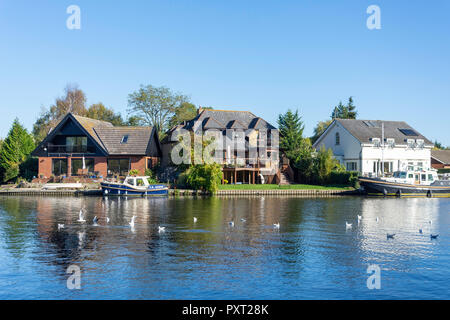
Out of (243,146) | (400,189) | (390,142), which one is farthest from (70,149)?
(390,142)

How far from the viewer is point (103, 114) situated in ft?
278

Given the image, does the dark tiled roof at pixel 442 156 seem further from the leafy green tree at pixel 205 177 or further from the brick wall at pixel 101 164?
the brick wall at pixel 101 164

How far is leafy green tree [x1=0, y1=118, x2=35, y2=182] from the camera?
6019cm

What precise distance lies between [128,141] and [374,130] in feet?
116

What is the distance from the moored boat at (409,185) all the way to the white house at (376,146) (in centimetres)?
475

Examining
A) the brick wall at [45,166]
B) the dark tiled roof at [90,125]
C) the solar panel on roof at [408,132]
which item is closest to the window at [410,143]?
the solar panel on roof at [408,132]

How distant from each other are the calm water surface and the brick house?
26.9m

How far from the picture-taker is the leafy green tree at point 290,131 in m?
63.4

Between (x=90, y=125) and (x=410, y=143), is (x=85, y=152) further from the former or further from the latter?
(x=410, y=143)

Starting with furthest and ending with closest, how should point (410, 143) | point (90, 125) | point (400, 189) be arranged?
point (410, 143) < point (90, 125) < point (400, 189)

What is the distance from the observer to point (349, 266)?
57.1 ft

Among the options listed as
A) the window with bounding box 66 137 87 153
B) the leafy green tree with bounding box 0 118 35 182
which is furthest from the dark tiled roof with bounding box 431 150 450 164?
the leafy green tree with bounding box 0 118 35 182

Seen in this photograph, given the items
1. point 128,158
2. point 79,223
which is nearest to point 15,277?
point 79,223
